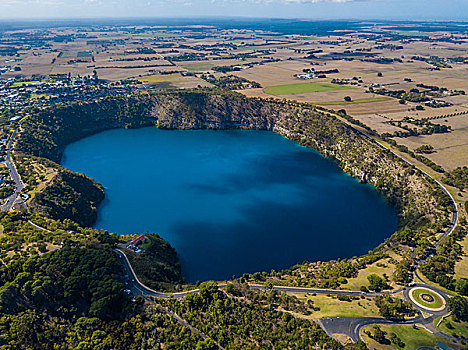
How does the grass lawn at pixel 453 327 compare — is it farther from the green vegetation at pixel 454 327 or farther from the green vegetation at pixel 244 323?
the green vegetation at pixel 244 323

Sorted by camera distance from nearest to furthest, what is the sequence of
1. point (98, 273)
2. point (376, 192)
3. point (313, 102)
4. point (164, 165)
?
point (98, 273)
point (376, 192)
point (164, 165)
point (313, 102)

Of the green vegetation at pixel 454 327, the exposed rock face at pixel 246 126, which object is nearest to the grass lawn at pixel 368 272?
the green vegetation at pixel 454 327

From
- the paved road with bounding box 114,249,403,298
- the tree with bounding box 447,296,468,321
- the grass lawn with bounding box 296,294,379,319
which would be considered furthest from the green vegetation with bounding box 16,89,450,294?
the tree with bounding box 447,296,468,321

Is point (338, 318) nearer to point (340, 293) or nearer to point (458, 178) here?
point (340, 293)

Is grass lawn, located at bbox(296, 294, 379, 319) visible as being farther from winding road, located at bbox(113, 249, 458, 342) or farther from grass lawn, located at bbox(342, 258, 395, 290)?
grass lawn, located at bbox(342, 258, 395, 290)

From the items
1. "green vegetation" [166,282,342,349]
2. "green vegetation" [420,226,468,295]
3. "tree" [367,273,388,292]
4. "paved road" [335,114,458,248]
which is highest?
"paved road" [335,114,458,248]

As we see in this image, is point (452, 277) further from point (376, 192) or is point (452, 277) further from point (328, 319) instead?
point (376, 192)

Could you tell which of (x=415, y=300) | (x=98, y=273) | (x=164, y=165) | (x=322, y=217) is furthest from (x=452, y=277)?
(x=164, y=165)
